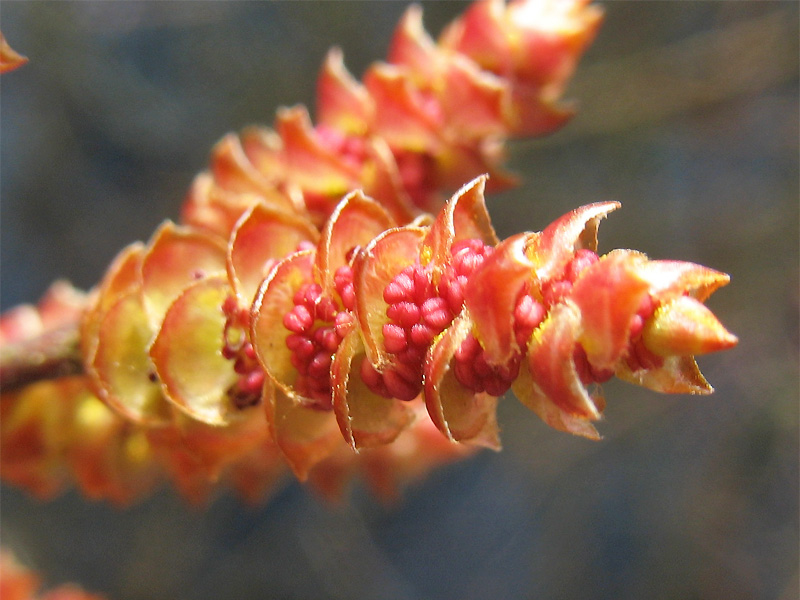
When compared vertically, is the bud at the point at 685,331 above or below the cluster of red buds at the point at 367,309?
below

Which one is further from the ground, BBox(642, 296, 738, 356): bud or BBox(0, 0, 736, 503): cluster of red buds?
BBox(0, 0, 736, 503): cluster of red buds

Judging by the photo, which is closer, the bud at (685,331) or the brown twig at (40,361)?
the bud at (685,331)

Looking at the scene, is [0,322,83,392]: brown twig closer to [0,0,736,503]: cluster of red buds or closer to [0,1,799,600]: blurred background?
[0,0,736,503]: cluster of red buds

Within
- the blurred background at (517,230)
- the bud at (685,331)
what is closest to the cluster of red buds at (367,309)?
the bud at (685,331)

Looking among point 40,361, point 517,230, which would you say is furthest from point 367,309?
point 517,230

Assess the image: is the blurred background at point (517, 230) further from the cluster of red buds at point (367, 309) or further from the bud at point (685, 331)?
the bud at point (685, 331)

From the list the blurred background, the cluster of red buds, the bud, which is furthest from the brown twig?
the blurred background
